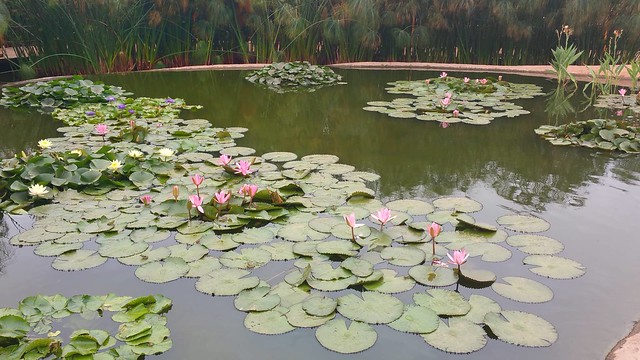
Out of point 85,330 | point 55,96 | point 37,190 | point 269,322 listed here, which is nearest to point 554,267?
point 269,322

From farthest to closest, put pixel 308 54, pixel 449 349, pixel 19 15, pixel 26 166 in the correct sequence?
pixel 308 54 → pixel 19 15 → pixel 26 166 → pixel 449 349

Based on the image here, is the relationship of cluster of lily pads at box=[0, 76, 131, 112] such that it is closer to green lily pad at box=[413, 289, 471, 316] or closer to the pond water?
the pond water

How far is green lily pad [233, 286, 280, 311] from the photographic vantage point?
1.65 meters

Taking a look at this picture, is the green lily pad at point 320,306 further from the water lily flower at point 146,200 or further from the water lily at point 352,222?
the water lily flower at point 146,200

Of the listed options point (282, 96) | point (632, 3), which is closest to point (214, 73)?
point (282, 96)

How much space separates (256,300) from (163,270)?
41 cm

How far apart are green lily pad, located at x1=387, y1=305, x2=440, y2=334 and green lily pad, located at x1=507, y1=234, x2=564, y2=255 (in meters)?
0.64

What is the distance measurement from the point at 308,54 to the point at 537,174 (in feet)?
19.5

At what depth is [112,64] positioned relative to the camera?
7.58m

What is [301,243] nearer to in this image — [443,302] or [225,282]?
[225,282]

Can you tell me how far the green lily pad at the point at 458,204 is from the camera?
243 centimetres

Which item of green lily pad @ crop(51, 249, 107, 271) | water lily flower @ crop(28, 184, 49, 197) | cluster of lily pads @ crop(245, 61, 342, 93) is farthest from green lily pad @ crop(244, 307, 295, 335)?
cluster of lily pads @ crop(245, 61, 342, 93)

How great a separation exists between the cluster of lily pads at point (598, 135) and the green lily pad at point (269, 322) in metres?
2.77

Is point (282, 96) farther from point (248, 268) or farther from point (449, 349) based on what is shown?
point (449, 349)
